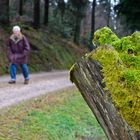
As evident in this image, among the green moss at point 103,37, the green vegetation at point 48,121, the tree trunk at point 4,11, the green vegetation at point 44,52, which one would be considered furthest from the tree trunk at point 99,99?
the tree trunk at point 4,11

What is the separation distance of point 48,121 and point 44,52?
56.4ft

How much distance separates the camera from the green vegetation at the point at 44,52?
2353cm

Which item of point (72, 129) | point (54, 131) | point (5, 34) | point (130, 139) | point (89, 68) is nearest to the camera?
point (130, 139)

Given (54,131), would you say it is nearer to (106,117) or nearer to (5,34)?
(106,117)

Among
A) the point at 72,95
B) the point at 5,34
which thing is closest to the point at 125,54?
the point at 72,95

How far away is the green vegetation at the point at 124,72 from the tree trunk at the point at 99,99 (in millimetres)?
45

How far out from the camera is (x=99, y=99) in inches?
146

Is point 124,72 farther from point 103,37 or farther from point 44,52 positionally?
point 44,52

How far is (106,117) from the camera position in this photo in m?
3.66

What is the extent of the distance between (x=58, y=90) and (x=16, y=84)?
4.95 ft

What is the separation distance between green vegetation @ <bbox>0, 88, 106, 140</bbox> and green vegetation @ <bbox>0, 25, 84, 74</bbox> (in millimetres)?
8955

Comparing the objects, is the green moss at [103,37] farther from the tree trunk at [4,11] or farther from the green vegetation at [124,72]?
the tree trunk at [4,11]

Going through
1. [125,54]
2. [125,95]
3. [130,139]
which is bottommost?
[130,139]

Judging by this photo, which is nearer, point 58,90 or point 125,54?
point 125,54
